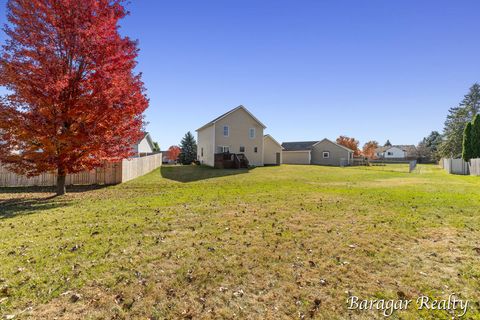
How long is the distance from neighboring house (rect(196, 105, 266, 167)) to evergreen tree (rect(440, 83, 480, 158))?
45.2 meters

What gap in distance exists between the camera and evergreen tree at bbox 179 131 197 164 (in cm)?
4588

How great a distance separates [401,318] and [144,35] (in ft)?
48.1

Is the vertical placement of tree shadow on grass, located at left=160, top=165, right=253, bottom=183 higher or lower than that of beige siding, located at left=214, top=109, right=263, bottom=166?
lower

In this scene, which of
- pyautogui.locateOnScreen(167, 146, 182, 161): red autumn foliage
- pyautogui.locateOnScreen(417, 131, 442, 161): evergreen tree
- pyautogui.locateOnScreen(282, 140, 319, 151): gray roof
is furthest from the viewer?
pyautogui.locateOnScreen(417, 131, 442, 161): evergreen tree

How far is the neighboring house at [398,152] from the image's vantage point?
76.4 meters

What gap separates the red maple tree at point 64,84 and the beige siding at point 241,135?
18.7 meters

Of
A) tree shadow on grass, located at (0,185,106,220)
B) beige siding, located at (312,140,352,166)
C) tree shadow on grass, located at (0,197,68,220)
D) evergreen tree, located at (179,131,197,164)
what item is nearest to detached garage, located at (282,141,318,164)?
beige siding, located at (312,140,352,166)

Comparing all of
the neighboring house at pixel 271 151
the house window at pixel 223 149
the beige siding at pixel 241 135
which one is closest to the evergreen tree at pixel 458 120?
the neighboring house at pixel 271 151

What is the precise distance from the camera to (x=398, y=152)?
81.0 metres

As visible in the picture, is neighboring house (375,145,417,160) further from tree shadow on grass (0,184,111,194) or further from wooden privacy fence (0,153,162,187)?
tree shadow on grass (0,184,111,194)

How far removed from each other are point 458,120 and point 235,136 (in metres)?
54.3

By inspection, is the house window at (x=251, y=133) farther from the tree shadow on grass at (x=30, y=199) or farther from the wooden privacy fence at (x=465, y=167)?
the wooden privacy fence at (x=465, y=167)

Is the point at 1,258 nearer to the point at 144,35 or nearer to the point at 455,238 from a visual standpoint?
the point at 455,238

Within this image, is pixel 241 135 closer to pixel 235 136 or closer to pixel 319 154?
pixel 235 136
